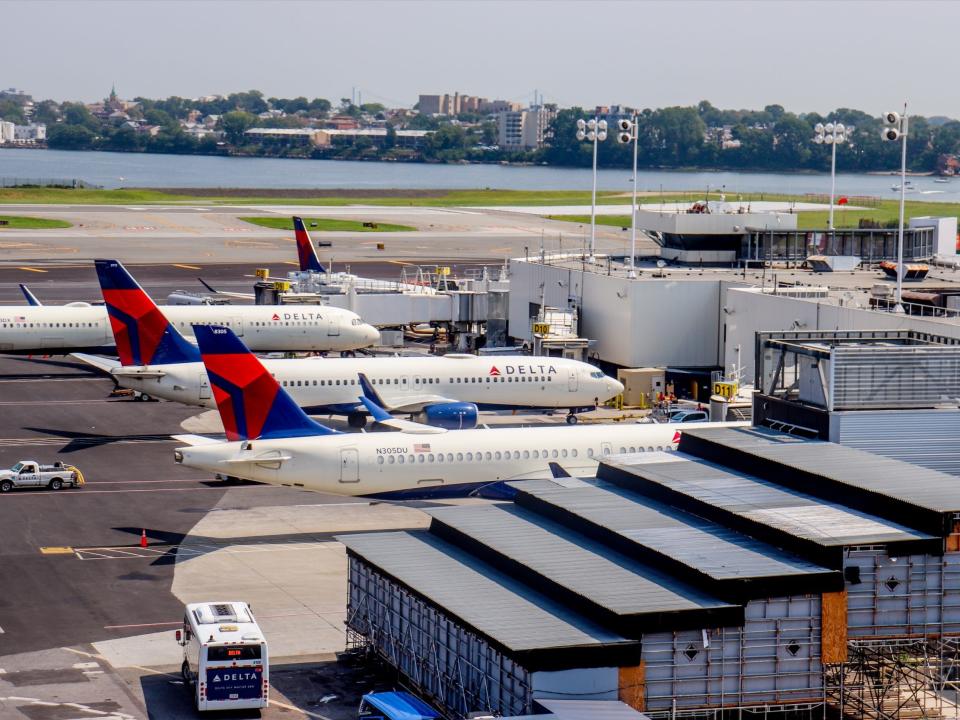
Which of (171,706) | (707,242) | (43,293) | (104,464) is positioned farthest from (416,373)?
(43,293)

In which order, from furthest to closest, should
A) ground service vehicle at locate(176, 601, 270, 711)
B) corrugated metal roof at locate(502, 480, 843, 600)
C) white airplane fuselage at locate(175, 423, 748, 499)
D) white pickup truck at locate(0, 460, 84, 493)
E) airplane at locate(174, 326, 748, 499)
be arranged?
1. white pickup truck at locate(0, 460, 84, 493)
2. airplane at locate(174, 326, 748, 499)
3. white airplane fuselage at locate(175, 423, 748, 499)
4. ground service vehicle at locate(176, 601, 270, 711)
5. corrugated metal roof at locate(502, 480, 843, 600)

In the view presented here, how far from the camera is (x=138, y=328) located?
76.6m

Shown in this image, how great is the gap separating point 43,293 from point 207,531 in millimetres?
76076

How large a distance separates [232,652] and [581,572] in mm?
9164

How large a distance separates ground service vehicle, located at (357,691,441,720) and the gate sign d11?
2.75m

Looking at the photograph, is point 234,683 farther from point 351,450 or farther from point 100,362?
point 100,362

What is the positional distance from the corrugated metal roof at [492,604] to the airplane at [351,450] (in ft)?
29.5

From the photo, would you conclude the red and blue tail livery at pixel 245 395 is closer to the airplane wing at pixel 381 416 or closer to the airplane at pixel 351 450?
the airplane at pixel 351 450

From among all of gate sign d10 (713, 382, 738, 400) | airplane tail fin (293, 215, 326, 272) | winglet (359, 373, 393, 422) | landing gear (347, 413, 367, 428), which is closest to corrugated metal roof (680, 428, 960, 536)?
gate sign d10 (713, 382, 738, 400)

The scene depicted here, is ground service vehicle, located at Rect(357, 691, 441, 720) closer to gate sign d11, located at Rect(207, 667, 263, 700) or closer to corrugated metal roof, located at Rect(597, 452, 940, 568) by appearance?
gate sign d11, located at Rect(207, 667, 263, 700)

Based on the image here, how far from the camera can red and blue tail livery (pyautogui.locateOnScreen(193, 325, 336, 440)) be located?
55.7 meters

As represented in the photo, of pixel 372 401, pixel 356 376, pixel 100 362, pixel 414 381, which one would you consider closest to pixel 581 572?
pixel 372 401

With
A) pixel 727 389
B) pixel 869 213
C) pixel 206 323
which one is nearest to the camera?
pixel 727 389

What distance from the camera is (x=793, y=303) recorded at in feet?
244
